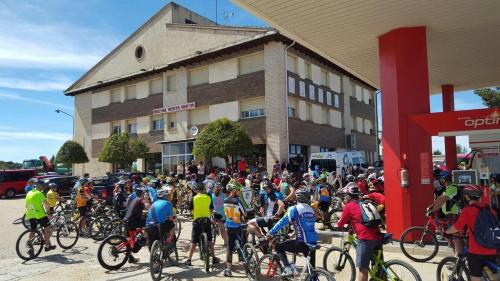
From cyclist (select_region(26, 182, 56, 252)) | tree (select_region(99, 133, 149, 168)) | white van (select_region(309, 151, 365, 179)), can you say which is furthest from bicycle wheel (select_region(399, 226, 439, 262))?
tree (select_region(99, 133, 149, 168))

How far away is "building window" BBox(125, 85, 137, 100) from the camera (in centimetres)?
4012

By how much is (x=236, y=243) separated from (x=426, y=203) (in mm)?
5083

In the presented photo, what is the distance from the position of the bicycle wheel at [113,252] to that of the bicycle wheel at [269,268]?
3535 millimetres

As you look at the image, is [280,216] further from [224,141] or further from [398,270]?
[224,141]

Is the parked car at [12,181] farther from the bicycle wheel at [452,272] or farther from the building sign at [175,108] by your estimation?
the bicycle wheel at [452,272]

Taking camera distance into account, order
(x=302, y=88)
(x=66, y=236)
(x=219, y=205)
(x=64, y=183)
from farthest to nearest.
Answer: (x=302, y=88)
(x=64, y=183)
(x=66, y=236)
(x=219, y=205)

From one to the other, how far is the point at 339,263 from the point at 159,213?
3.81 metres

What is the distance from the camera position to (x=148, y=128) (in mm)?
38219

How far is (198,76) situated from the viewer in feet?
113

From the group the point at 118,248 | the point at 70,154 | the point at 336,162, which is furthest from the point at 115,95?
the point at 118,248

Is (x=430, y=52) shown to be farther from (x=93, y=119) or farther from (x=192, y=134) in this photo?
(x=93, y=119)

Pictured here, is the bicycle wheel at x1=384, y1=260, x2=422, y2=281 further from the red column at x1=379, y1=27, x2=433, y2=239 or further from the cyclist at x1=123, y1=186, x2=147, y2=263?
the cyclist at x1=123, y1=186, x2=147, y2=263

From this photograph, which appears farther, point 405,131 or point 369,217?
point 405,131

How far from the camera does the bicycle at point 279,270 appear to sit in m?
5.93
